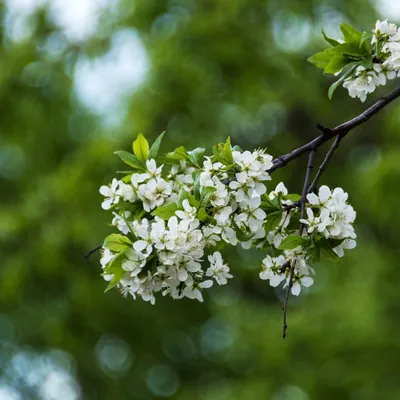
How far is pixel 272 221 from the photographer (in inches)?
86.7

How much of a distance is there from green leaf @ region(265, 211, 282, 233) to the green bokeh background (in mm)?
5343

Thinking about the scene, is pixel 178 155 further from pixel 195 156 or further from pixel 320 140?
pixel 320 140

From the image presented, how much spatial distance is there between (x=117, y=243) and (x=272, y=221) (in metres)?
0.45

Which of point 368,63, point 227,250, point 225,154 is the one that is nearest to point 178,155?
point 225,154

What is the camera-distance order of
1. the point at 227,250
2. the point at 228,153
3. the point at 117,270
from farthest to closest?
the point at 227,250
the point at 228,153
the point at 117,270

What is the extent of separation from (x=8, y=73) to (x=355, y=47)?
7194 millimetres

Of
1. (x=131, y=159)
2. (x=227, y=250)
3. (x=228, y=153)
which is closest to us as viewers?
(x=228, y=153)

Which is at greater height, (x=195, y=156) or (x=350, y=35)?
(x=350, y=35)

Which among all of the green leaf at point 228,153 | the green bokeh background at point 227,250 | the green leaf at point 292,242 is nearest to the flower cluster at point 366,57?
the green leaf at point 228,153

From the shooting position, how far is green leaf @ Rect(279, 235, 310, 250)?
2100mm

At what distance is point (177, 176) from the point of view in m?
2.37

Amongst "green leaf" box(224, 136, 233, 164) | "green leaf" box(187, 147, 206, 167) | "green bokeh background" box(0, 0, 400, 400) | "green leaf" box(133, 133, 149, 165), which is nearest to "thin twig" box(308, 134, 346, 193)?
"green leaf" box(224, 136, 233, 164)

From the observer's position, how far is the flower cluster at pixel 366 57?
7.72 feet

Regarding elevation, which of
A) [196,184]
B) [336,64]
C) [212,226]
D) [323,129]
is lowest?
[212,226]
